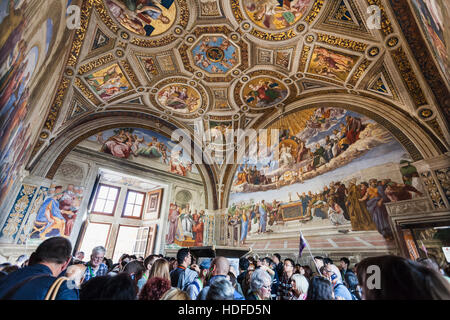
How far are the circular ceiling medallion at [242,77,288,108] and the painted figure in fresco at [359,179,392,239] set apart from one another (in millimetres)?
4966

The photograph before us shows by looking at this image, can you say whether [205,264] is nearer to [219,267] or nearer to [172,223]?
[219,267]

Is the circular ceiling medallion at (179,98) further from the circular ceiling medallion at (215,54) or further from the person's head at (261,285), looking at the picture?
A: the person's head at (261,285)

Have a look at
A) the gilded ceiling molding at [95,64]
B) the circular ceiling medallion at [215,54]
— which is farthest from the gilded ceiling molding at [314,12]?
the gilded ceiling molding at [95,64]

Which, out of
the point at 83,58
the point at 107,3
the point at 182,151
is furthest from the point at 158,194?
the point at 107,3

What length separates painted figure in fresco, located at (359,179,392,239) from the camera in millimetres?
5777

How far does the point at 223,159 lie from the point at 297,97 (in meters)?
5.04

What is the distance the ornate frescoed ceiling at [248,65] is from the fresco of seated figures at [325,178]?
55 cm

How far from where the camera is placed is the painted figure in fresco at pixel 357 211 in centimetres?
613

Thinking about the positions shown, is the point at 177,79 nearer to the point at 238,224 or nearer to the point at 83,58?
the point at 83,58

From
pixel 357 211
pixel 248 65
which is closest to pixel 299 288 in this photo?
pixel 357 211

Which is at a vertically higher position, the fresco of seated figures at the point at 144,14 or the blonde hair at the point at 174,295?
the fresco of seated figures at the point at 144,14

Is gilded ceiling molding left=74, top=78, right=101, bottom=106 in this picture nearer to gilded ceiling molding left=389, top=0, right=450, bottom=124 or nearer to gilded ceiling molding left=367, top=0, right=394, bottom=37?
gilded ceiling molding left=367, top=0, right=394, bottom=37
